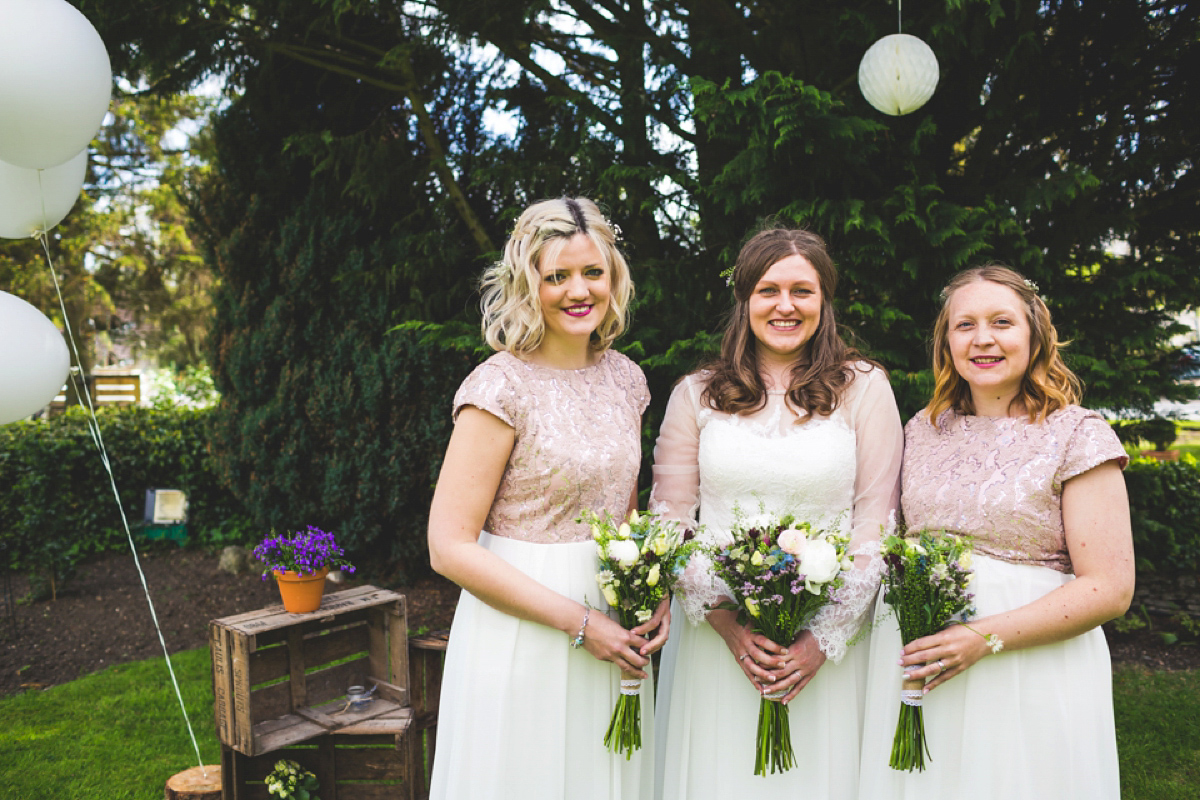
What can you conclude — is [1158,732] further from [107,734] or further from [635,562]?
[107,734]

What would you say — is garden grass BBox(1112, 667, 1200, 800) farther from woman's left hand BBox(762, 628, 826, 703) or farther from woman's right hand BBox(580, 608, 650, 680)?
woman's right hand BBox(580, 608, 650, 680)

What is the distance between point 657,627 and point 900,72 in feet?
9.23

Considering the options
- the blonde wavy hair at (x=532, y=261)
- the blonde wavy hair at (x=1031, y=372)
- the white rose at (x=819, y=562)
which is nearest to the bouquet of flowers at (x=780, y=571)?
the white rose at (x=819, y=562)

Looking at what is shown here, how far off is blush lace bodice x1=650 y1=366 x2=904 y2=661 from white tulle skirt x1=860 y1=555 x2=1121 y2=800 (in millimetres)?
348

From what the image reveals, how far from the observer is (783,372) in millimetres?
2756

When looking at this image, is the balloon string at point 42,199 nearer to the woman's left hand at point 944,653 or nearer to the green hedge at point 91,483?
the woman's left hand at point 944,653

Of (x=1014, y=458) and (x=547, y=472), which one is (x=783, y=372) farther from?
(x=547, y=472)

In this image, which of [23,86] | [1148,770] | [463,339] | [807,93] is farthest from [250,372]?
[1148,770]

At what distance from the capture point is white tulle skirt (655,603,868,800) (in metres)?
2.51

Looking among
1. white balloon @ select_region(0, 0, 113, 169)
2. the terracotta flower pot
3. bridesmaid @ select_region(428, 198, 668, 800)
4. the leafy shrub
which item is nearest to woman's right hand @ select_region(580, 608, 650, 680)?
bridesmaid @ select_region(428, 198, 668, 800)

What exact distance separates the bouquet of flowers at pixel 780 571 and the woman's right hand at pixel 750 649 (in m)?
0.03

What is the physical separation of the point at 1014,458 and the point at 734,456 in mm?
823

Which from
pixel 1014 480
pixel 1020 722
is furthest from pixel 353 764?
pixel 1014 480

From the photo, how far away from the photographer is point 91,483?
827 cm
